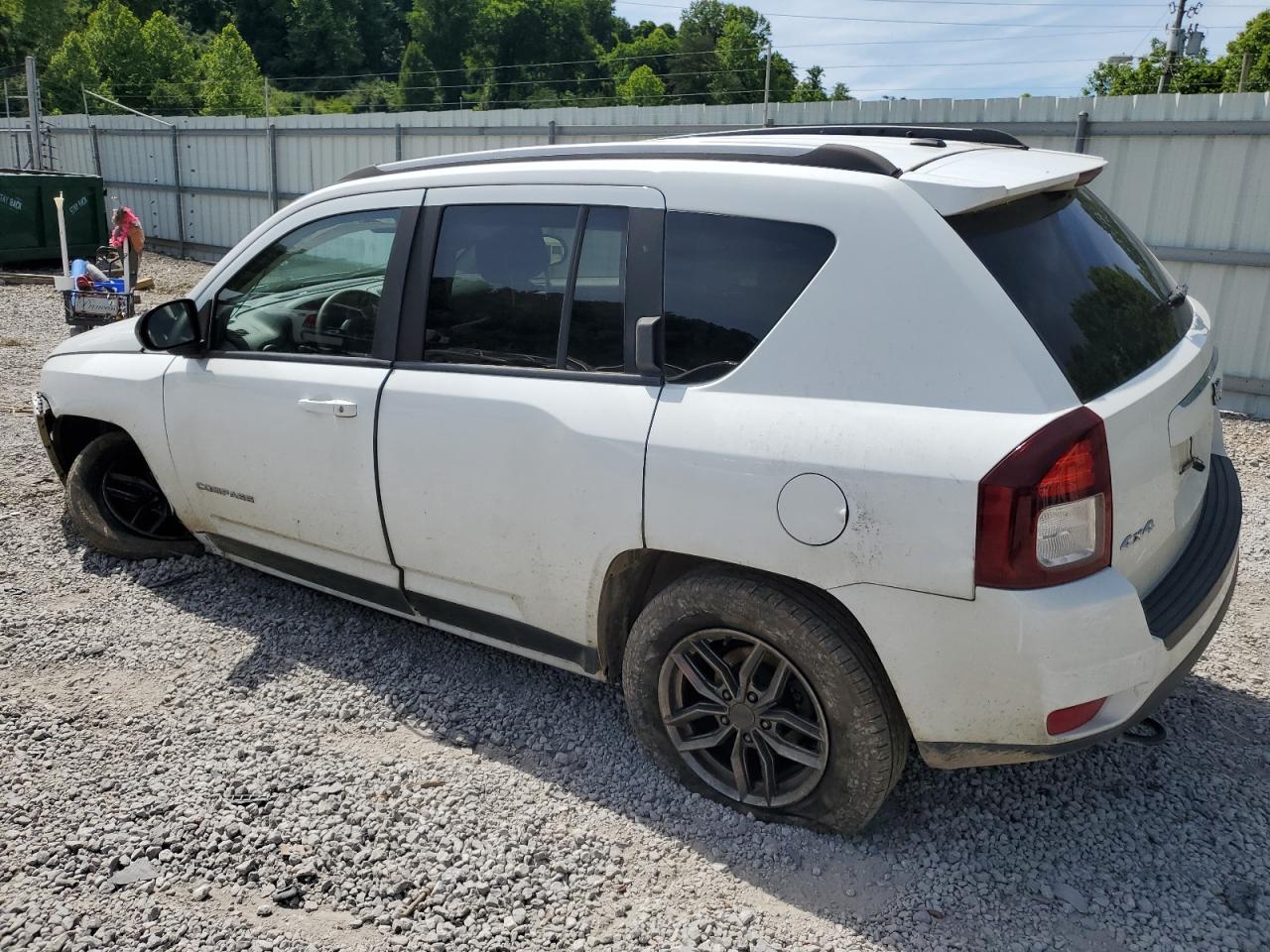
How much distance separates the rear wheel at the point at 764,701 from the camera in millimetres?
2672

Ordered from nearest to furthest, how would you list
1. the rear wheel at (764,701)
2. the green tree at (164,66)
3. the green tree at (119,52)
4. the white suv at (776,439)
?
the white suv at (776,439), the rear wheel at (764,701), the green tree at (164,66), the green tree at (119,52)

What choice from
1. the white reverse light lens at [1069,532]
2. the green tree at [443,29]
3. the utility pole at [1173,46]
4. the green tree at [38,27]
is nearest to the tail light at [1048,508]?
the white reverse light lens at [1069,532]

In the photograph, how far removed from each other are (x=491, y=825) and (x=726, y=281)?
68.2 inches

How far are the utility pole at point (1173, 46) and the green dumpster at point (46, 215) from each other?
147ft

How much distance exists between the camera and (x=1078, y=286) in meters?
2.67

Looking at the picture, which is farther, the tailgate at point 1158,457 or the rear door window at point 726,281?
the rear door window at point 726,281

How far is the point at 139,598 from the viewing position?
4.50m

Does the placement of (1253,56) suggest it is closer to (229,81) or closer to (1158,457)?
(229,81)

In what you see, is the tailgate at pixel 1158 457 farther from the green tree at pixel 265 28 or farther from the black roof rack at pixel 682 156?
the green tree at pixel 265 28

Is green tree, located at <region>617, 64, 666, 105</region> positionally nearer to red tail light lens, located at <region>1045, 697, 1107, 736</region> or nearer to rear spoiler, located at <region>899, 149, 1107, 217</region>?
rear spoiler, located at <region>899, 149, 1107, 217</region>

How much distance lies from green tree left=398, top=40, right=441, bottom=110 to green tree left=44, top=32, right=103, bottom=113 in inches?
1320

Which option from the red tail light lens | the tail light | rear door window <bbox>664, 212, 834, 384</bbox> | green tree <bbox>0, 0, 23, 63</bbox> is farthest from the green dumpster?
green tree <bbox>0, 0, 23, 63</bbox>

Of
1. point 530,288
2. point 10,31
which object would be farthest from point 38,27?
point 530,288

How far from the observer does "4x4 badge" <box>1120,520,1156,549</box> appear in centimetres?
249
